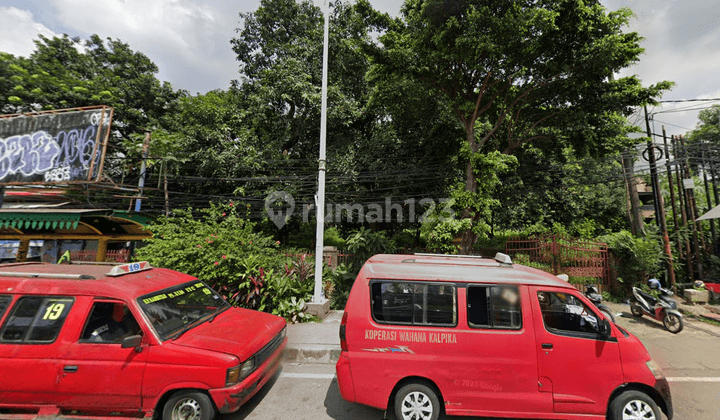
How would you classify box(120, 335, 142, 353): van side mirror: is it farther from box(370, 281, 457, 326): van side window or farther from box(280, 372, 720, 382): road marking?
box(370, 281, 457, 326): van side window

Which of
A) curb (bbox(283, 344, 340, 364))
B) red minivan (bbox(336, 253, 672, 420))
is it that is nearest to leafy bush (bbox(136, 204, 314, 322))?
curb (bbox(283, 344, 340, 364))

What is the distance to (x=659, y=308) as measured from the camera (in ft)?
23.4

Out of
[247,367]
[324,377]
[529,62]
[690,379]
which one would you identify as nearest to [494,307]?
[324,377]

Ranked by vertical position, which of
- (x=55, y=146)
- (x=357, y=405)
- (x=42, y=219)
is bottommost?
(x=357, y=405)

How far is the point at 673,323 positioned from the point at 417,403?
7.72 meters

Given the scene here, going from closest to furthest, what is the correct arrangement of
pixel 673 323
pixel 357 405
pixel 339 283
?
pixel 357 405
pixel 673 323
pixel 339 283

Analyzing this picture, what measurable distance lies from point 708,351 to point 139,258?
43.8ft

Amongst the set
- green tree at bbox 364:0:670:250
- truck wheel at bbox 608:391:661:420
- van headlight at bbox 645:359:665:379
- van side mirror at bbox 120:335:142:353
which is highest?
green tree at bbox 364:0:670:250

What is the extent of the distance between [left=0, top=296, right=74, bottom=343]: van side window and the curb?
3.23 metres

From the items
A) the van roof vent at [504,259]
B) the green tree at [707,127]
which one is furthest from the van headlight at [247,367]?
the green tree at [707,127]

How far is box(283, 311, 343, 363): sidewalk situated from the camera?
5.46 metres

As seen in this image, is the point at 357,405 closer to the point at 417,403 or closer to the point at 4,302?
the point at 417,403

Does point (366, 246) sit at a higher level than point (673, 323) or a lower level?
higher

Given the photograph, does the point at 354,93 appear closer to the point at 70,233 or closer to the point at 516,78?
the point at 516,78
